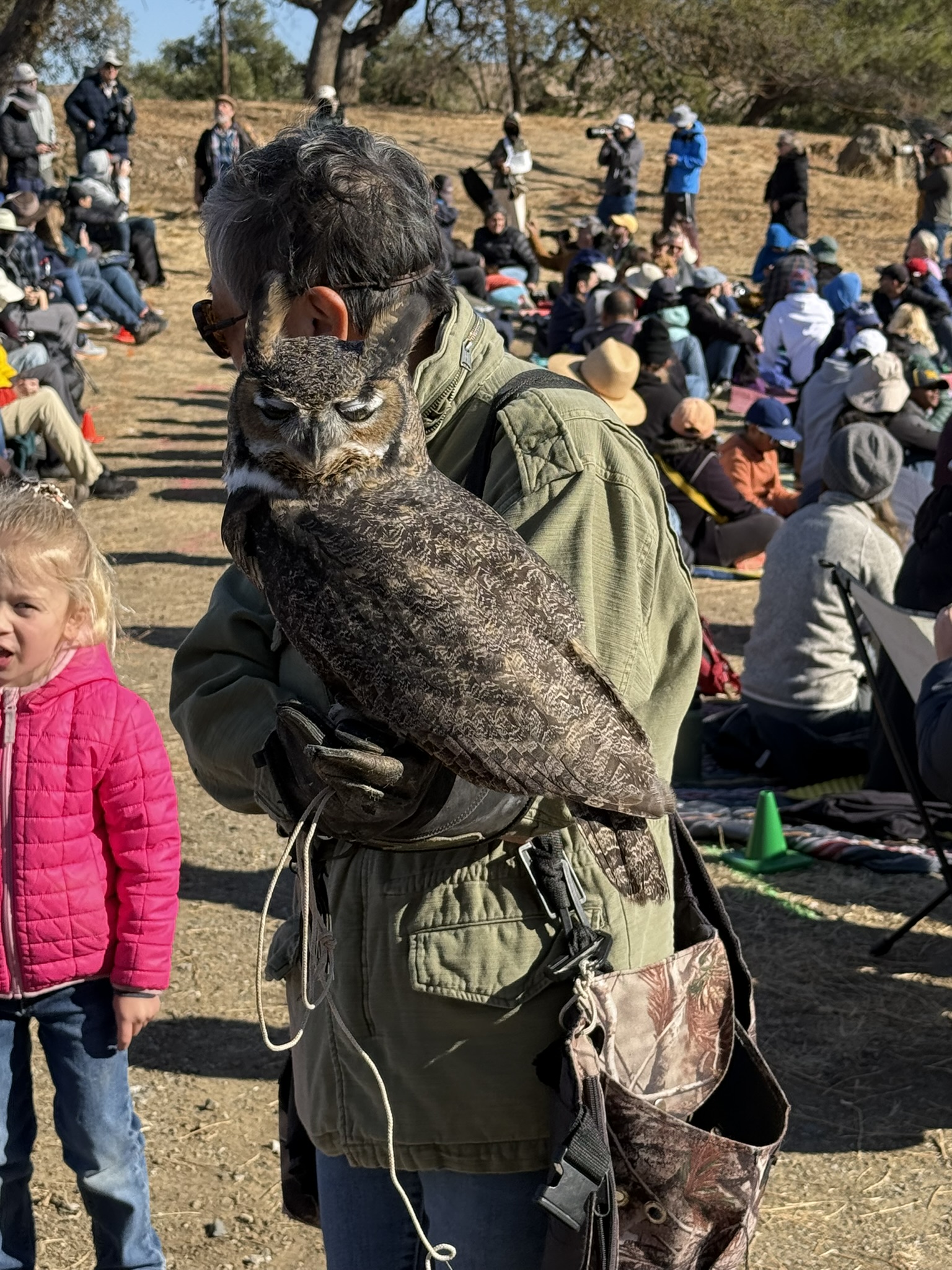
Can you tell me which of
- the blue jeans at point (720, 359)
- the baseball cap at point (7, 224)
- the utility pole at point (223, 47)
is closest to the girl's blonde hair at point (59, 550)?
the baseball cap at point (7, 224)

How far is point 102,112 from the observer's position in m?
18.9

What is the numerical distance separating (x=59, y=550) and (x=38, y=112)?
17.1 m

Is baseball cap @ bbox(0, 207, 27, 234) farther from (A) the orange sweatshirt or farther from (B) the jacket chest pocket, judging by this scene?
(B) the jacket chest pocket

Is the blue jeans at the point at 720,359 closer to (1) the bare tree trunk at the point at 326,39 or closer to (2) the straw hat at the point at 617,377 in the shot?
(2) the straw hat at the point at 617,377

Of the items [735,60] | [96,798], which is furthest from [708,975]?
[735,60]

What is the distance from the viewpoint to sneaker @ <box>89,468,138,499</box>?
11320 millimetres

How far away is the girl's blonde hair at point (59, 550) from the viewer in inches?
107

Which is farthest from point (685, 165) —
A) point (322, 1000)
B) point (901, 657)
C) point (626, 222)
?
point (322, 1000)

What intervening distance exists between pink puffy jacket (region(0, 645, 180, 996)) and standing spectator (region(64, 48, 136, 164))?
18278 millimetres

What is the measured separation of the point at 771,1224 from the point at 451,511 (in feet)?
8.08

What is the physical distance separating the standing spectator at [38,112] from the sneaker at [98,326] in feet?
7.40

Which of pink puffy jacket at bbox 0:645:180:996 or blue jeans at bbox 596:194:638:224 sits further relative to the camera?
blue jeans at bbox 596:194:638:224

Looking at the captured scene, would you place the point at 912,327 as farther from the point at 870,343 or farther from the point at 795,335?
the point at 795,335

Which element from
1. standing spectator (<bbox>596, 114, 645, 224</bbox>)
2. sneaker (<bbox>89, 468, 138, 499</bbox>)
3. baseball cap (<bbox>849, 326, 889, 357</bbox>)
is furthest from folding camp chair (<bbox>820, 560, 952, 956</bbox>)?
standing spectator (<bbox>596, 114, 645, 224</bbox>)
